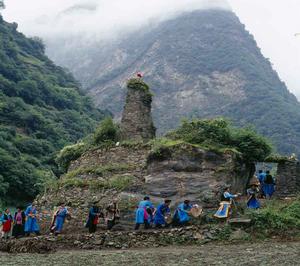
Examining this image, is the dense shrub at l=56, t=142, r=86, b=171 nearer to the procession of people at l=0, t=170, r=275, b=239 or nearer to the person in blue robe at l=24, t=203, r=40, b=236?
the procession of people at l=0, t=170, r=275, b=239

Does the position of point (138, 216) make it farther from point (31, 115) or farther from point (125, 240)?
point (31, 115)

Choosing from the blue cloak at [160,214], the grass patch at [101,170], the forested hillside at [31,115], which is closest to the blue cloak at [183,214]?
the blue cloak at [160,214]

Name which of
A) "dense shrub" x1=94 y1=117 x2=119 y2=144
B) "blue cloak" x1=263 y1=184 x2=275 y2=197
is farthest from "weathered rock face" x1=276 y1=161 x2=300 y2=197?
"dense shrub" x1=94 y1=117 x2=119 y2=144

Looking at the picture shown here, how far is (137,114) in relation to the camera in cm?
2920

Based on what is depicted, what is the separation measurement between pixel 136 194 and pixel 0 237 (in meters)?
5.25

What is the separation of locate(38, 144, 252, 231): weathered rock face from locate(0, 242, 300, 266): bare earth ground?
4.03 meters

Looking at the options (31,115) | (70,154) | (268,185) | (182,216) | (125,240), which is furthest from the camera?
(31,115)

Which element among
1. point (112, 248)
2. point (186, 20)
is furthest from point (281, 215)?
point (186, 20)

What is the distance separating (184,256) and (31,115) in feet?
203

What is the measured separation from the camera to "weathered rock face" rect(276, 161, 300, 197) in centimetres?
2427

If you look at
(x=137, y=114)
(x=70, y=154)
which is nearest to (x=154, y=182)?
(x=137, y=114)

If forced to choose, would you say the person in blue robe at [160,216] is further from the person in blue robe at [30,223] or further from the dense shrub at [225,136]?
the dense shrub at [225,136]

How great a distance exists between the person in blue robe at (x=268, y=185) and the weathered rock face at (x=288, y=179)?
1.99ft

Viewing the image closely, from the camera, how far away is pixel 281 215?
1691 centimetres
